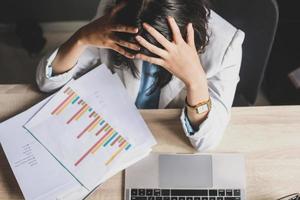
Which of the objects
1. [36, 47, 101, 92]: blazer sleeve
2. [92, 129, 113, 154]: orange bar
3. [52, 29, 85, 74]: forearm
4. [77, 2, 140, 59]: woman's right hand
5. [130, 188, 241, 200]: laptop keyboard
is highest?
[77, 2, 140, 59]: woman's right hand

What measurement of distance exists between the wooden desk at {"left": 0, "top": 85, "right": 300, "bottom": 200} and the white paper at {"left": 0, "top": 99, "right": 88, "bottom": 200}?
39 mm

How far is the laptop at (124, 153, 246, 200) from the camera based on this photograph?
1.08m

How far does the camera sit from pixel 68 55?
1163 mm

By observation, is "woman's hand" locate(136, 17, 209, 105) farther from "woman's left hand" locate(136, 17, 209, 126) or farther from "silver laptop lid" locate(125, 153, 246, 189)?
"silver laptop lid" locate(125, 153, 246, 189)

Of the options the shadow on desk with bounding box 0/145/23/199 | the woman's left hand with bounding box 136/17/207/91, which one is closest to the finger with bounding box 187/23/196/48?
the woman's left hand with bounding box 136/17/207/91

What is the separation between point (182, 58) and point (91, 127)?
0.91ft

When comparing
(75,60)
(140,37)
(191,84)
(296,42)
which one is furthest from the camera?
(296,42)

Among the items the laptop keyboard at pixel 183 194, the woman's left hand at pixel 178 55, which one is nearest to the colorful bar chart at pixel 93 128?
the laptop keyboard at pixel 183 194

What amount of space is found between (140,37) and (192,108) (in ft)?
0.80

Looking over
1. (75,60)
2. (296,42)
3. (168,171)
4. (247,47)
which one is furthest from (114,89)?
(296,42)

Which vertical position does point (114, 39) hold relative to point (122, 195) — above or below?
above

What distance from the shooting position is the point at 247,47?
1229 millimetres

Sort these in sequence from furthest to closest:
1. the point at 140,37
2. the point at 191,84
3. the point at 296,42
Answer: the point at 296,42
the point at 191,84
the point at 140,37

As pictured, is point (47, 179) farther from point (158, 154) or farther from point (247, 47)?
point (247, 47)
